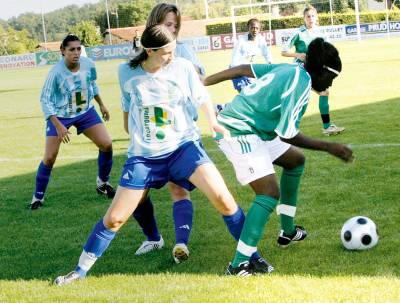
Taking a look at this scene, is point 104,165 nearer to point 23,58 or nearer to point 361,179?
point 361,179

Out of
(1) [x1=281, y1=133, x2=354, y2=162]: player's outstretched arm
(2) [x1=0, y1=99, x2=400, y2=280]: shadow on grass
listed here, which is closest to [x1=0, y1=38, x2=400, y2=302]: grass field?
(2) [x1=0, y1=99, x2=400, y2=280]: shadow on grass

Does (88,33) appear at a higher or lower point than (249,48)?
higher

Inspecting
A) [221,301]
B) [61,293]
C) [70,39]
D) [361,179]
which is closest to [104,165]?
[70,39]

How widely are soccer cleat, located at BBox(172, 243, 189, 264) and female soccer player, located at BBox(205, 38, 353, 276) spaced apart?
21.3 inches

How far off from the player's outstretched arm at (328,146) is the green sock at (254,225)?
0.48 m

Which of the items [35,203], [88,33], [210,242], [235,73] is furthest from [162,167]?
[88,33]

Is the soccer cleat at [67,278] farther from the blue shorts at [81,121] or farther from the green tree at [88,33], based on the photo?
the green tree at [88,33]

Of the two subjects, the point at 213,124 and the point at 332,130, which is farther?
the point at 332,130

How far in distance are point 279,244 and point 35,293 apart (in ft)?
6.55

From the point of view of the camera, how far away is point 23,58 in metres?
56.6

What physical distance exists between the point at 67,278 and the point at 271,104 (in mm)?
1967

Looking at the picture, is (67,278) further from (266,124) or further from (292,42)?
(292,42)

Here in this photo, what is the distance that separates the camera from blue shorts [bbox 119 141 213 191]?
4793 mm

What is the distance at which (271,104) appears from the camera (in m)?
4.68
